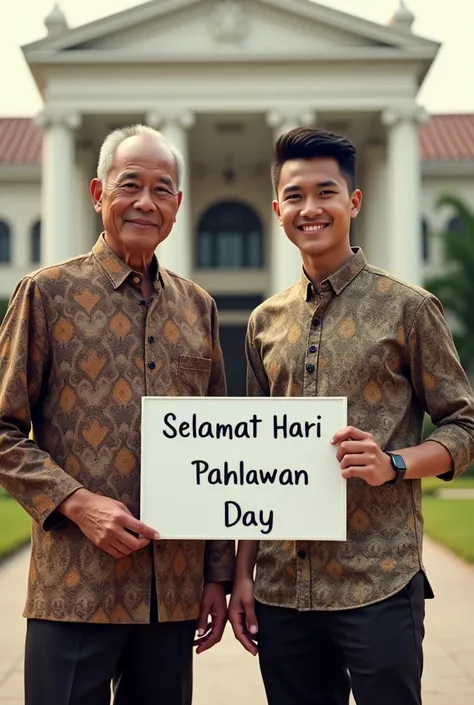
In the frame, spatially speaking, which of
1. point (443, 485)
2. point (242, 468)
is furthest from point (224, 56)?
point (242, 468)

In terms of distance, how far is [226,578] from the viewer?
11.5ft

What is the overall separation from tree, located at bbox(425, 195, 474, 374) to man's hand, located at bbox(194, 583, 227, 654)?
2999 centimetres

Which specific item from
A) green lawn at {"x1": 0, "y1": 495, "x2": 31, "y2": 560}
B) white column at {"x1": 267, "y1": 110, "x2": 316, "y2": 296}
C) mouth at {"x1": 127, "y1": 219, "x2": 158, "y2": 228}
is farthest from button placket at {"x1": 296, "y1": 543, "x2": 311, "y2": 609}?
white column at {"x1": 267, "y1": 110, "x2": 316, "y2": 296}

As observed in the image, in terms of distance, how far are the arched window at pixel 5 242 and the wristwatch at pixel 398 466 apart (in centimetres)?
3908

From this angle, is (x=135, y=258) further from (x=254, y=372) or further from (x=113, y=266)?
(x=254, y=372)

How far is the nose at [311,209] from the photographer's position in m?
3.31

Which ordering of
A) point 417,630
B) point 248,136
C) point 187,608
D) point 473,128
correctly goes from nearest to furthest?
point 417,630, point 187,608, point 248,136, point 473,128

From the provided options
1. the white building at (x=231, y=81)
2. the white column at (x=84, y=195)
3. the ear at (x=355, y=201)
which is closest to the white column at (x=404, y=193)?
the white building at (x=231, y=81)

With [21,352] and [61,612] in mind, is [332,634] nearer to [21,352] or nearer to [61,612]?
[61,612]

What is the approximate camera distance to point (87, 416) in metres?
3.23

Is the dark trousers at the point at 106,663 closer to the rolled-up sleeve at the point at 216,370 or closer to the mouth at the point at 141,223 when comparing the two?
the rolled-up sleeve at the point at 216,370

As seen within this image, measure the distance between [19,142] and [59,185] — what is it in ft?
41.8

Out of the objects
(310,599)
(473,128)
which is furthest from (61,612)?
(473,128)

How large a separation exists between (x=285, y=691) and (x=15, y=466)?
1.16 metres
